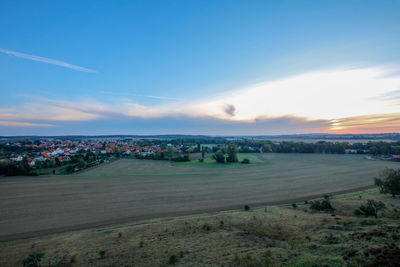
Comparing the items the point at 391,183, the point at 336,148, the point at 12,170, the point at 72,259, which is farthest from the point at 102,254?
the point at 336,148

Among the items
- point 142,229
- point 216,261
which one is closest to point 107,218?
→ point 142,229

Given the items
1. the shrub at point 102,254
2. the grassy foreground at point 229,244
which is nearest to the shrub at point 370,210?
the grassy foreground at point 229,244

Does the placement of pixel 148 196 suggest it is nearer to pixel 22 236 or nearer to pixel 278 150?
pixel 22 236

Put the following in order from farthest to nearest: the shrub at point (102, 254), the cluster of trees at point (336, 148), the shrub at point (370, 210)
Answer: the cluster of trees at point (336, 148) → the shrub at point (370, 210) → the shrub at point (102, 254)

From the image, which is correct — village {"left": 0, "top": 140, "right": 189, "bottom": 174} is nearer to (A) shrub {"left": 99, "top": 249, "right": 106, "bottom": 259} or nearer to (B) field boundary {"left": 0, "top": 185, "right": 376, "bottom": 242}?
(B) field boundary {"left": 0, "top": 185, "right": 376, "bottom": 242}

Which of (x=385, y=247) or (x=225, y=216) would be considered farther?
(x=225, y=216)

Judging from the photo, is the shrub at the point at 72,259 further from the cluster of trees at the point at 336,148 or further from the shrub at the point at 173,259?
the cluster of trees at the point at 336,148
